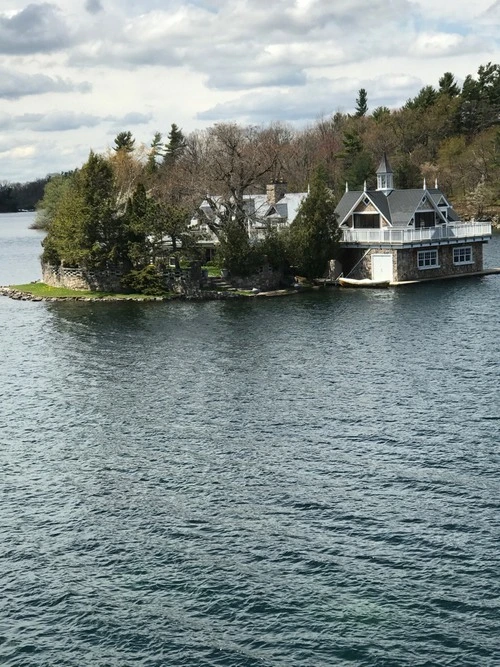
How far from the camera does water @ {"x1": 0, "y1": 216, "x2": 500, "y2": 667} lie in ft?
78.5

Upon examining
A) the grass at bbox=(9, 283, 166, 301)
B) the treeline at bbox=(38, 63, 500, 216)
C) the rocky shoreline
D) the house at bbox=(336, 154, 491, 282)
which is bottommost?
the rocky shoreline

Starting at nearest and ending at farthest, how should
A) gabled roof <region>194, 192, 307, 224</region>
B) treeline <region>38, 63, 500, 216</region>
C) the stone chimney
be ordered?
gabled roof <region>194, 192, 307, 224</region>
the stone chimney
treeline <region>38, 63, 500, 216</region>

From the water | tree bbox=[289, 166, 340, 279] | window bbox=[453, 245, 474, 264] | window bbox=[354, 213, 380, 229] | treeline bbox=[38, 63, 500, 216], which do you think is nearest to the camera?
the water

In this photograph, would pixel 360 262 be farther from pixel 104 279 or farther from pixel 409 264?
pixel 104 279

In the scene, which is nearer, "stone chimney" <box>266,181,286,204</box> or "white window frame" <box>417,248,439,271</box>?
"white window frame" <box>417,248,439,271</box>

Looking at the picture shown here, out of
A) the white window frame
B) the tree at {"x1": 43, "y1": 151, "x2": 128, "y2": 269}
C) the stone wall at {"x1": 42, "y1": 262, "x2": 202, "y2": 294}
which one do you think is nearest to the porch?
the white window frame

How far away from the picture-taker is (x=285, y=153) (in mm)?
150000

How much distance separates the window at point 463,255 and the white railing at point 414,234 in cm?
153

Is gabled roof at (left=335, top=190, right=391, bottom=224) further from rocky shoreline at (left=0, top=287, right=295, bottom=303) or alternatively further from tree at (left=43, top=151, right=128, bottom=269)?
tree at (left=43, top=151, right=128, bottom=269)

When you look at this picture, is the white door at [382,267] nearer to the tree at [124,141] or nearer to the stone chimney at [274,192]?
the stone chimney at [274,192]

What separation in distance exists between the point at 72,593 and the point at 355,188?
356 feet

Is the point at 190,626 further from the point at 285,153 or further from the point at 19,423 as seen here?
the point at 285,153

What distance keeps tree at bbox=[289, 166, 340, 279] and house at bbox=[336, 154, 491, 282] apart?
296 cm

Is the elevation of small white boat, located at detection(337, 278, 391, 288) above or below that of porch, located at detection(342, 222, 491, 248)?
below
